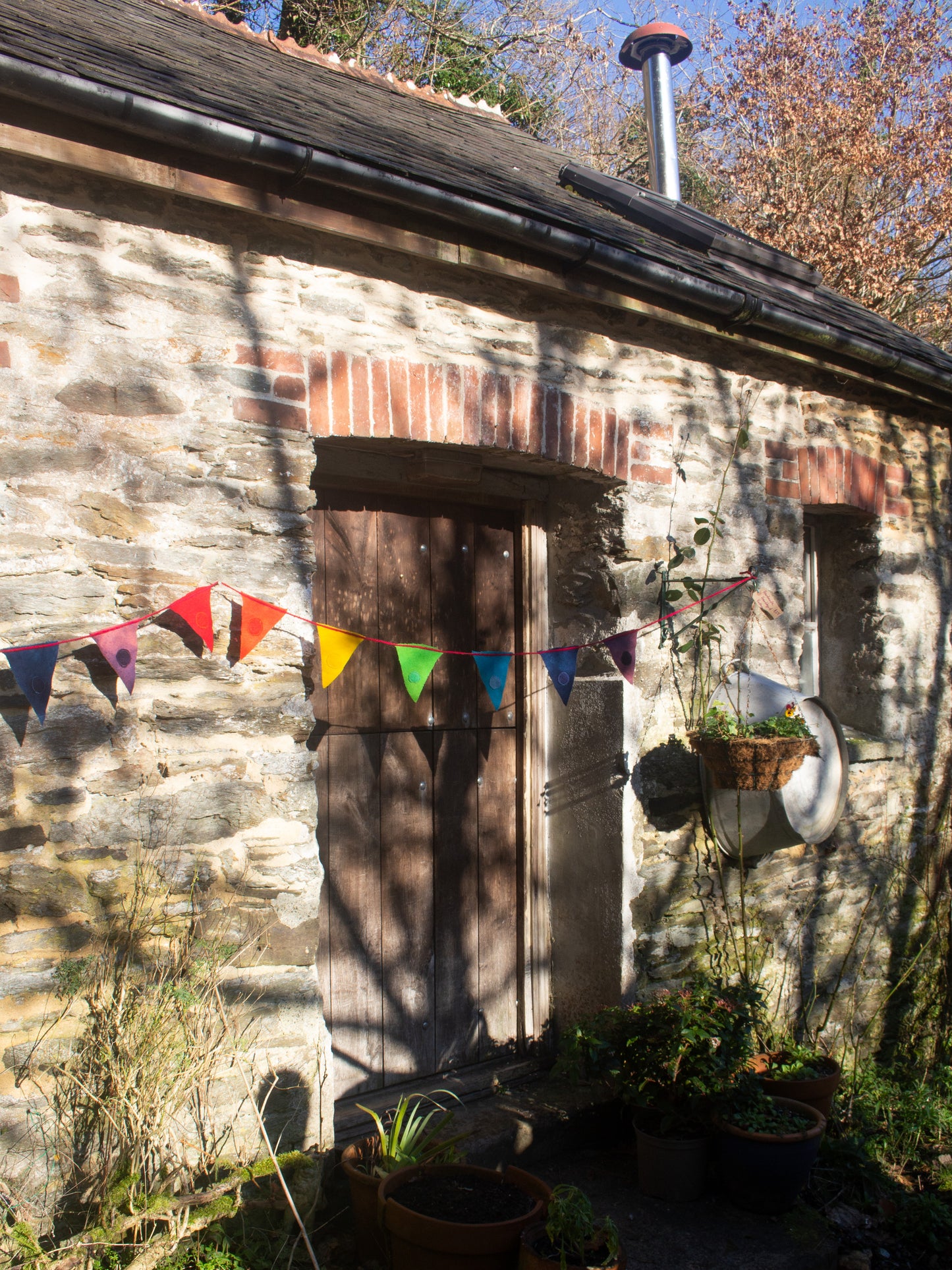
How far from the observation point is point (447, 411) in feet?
10.2

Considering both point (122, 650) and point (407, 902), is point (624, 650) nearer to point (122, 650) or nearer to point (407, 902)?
point (407, 902)

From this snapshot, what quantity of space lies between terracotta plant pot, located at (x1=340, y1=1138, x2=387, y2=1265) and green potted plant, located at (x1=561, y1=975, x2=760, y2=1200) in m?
0.80

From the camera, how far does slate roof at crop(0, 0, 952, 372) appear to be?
2669 millimetres

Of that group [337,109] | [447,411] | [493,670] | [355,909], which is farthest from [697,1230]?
[337,109]

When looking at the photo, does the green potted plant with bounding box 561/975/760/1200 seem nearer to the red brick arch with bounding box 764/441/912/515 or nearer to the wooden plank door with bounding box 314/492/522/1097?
the wooden plank door with bounding box 314/492/522/1097

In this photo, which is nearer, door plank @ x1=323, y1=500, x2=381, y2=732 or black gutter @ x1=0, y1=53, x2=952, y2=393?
black gutter @ x1=0, y1=53, x2=952, y2=393

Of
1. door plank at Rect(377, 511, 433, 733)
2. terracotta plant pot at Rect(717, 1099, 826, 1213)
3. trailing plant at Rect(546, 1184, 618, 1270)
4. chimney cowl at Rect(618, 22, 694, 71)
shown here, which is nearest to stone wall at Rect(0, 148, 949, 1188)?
door plank at Rect(377, 511, 433, 733)

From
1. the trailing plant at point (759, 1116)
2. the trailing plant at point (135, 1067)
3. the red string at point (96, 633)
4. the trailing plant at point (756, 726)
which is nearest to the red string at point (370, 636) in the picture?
the red string at point (96, 633)

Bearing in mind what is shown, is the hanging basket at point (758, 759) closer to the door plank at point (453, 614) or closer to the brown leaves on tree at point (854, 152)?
the door plank at point (453, 614)

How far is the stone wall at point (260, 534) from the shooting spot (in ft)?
7.97

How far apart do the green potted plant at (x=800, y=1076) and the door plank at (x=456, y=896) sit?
1.09 m

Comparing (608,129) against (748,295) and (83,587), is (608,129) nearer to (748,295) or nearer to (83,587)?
(748,295)

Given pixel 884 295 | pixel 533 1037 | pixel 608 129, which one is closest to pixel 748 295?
pixel 533 1037

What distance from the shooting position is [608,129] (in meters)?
12.0
